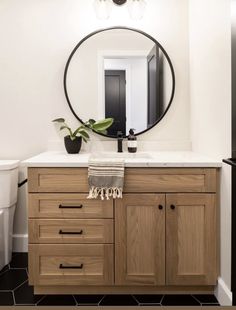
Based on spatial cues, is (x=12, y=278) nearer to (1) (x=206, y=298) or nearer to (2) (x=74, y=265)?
(2) (x=74, y=265)

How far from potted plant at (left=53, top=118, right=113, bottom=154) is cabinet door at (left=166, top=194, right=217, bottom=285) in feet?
2.75

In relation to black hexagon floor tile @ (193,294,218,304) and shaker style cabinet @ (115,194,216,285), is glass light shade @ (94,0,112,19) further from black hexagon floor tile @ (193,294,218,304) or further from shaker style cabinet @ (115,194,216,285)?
black hexagon floor tile @ (193,294,218,304)

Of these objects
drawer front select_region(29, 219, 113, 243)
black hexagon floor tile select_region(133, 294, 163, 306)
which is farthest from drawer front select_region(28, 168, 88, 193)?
black hexagon floor tile select_region(133, 294, 163, 306)

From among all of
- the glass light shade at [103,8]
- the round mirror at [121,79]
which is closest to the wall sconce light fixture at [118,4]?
the glass light shade at [103,8]

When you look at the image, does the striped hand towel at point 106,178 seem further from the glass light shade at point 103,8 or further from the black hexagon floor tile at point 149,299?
the glass light shade at point 103,8

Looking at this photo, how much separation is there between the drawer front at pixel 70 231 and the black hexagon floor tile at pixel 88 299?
1.15 ft

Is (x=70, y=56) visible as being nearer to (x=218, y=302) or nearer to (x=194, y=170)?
(x=194, y=170)

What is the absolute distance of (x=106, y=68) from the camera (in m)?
2.63

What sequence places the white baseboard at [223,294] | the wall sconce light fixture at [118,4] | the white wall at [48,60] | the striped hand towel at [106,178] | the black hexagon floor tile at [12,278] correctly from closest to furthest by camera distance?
the white baseboard at [223,294], the striped hand towel at [106,178], the black hexagon floor tile at [12,278], the wall sconce light fixture at [118,4], the white wall at [48,60]

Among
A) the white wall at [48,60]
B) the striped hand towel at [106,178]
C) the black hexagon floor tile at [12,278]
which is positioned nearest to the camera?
the striped hand towel at [106,178]

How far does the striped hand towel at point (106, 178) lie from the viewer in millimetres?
2004

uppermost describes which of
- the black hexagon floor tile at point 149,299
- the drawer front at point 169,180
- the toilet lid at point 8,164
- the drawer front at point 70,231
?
the toilet lid at point 8,164

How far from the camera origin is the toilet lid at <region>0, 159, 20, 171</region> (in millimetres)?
2453

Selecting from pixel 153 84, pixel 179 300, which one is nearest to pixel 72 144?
pixel 153 84
